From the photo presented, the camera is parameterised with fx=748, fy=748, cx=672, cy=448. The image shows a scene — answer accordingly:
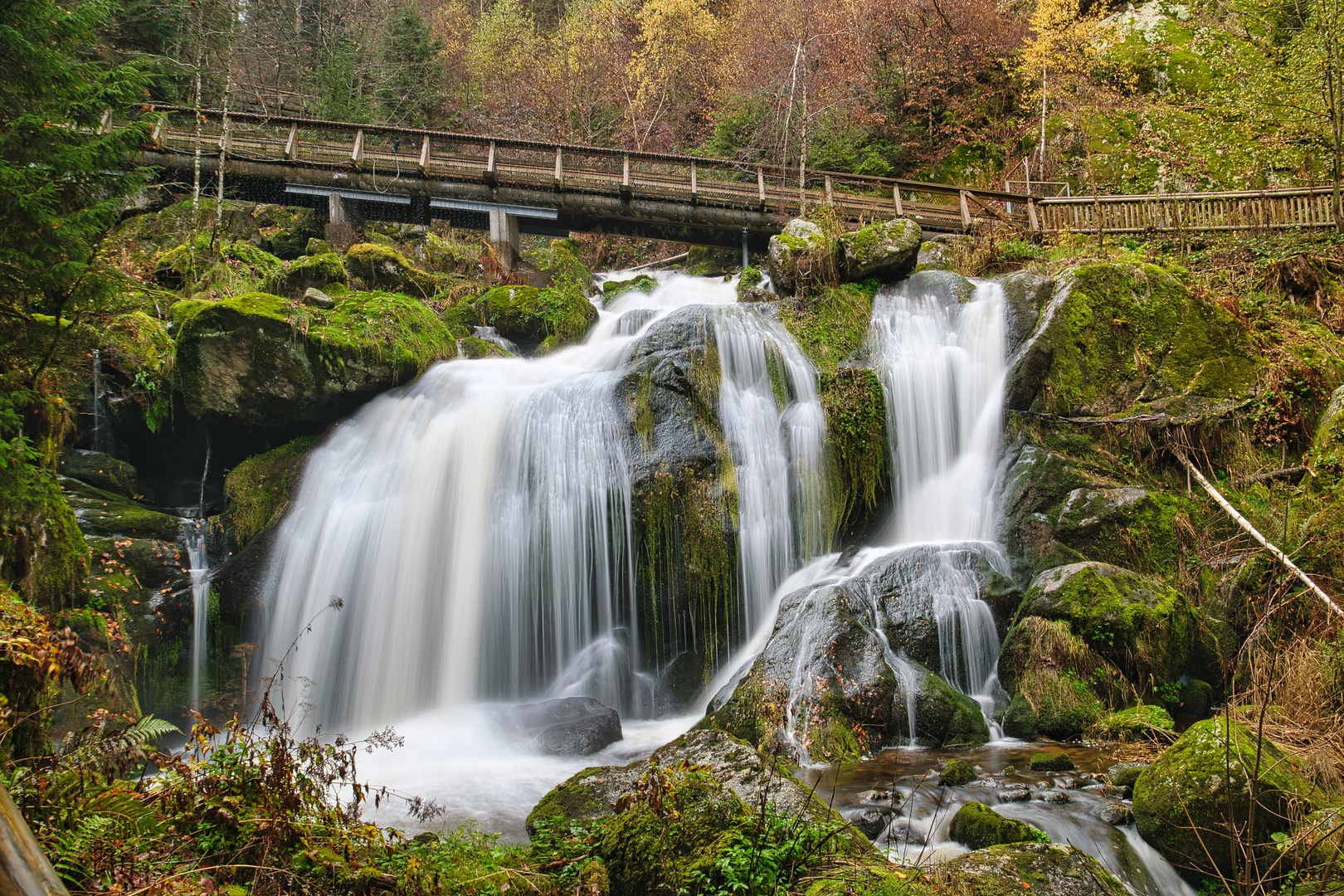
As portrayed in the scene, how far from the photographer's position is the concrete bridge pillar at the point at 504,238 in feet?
56.3

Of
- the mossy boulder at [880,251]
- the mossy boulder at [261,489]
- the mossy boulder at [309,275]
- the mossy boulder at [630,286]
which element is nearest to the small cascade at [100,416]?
the mossy boulder at [261,489]

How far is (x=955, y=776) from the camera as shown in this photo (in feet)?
17.1

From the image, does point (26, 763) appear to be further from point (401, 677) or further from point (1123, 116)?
point (1123, 116)

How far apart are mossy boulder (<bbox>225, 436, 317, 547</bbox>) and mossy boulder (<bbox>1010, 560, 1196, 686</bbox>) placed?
8970mm

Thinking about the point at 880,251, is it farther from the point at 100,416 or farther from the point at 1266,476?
the point at 100,416

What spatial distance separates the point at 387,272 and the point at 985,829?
47.0ft

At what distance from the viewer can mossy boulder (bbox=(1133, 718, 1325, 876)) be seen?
159 inches

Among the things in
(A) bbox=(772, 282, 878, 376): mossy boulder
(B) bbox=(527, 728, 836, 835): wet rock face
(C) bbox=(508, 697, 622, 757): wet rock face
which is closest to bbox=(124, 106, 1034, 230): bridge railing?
(A) bbox=(772, 282, 878, 376): mossy boulder

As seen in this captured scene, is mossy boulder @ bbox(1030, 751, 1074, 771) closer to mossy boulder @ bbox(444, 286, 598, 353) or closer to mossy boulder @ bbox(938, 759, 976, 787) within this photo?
mossy boulder @ bbox(938, 759, 976, 787)

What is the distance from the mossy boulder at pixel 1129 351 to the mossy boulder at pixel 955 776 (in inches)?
220

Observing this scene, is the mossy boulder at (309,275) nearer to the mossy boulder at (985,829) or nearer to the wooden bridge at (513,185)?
the wooden bridge at (513,185)

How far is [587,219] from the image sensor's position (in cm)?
1794

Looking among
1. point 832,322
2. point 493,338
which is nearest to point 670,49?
point 493,338

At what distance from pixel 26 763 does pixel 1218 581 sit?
921 cm
